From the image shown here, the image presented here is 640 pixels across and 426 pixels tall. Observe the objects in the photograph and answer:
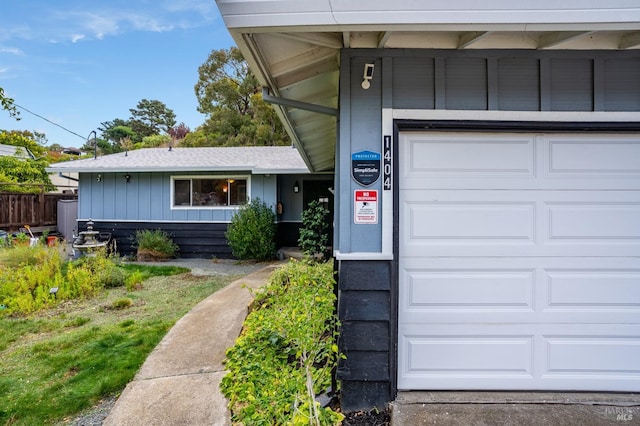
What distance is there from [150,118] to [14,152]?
20338mm

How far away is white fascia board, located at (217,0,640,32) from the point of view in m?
1.75

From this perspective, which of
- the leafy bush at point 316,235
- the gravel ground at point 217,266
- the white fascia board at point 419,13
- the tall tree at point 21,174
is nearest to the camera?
the white fascia board at point 419,13

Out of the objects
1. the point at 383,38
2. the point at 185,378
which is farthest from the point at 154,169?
Answer: the point at 383,38

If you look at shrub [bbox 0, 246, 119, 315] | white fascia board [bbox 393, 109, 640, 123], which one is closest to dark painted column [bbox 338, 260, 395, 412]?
white fascia board [bbox 393, 109, 640, 123]

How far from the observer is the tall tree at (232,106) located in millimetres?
19172

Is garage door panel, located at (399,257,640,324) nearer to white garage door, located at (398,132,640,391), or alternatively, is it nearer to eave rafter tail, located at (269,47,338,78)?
white garage door, located at (398,132,640,391)

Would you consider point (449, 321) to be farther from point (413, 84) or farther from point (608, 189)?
point (413, 84)

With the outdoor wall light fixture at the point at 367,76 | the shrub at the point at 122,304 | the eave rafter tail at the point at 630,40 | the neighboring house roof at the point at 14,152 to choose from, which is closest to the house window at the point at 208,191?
the shrub at the point at 122,304

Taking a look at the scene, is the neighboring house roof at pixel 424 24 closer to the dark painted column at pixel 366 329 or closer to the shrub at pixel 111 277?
the dark painted column at pixel 366 329

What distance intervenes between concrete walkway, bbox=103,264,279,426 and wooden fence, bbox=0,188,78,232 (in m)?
10.5

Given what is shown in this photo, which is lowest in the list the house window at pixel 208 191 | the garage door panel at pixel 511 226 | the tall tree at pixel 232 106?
the garage door panel at pixel 511 226

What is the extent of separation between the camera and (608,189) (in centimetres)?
237

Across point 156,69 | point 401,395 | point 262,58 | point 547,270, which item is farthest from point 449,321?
point 156,69

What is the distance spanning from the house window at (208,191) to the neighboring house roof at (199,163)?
0.46 metres
